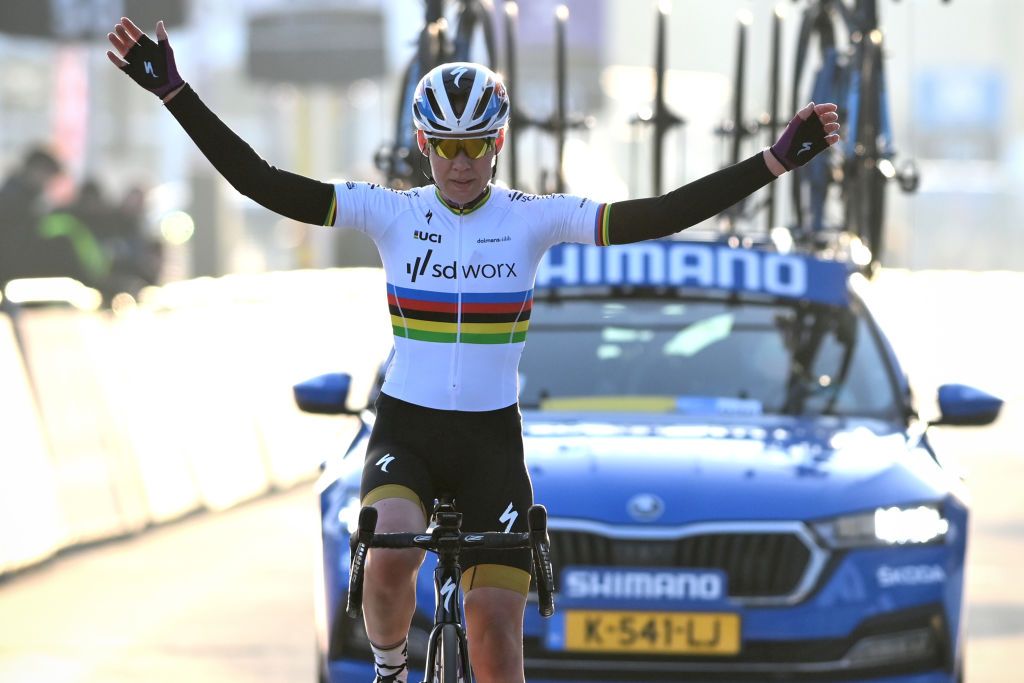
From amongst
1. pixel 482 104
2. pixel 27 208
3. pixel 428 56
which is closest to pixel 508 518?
pixel 482 104

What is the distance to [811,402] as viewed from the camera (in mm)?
7676

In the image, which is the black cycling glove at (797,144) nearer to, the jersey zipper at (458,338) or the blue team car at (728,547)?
the jersey zipper at (458,338)

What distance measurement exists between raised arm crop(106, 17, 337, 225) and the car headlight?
83.9 inches

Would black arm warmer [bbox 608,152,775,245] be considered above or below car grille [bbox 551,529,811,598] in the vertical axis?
above

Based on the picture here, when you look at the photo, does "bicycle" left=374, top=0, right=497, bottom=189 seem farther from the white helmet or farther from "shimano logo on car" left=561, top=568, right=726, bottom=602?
the white helmet

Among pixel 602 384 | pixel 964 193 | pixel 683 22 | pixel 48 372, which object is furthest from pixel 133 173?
pixel 602 384

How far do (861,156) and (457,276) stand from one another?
6.44 meters

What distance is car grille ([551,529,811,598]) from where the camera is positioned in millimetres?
6461

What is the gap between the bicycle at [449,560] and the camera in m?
4.69

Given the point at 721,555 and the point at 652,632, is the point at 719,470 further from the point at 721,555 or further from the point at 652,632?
the point at 652,632

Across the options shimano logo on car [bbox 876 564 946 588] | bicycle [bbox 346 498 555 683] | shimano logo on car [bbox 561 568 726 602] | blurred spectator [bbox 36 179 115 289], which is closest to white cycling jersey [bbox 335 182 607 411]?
bicycle [bbox 346 498 555 683]

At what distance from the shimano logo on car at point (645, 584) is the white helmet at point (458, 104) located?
184 centimetres

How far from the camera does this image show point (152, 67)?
5113 mm

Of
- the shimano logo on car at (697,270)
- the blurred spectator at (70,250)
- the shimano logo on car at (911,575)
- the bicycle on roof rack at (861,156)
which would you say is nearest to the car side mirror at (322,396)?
the shimano logo on car at (697,270)
